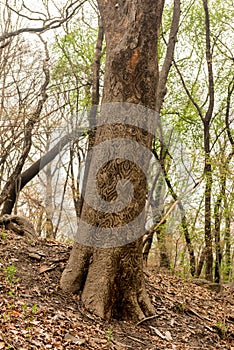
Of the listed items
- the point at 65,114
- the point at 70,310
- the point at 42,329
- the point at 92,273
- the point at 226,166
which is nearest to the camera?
the point at 42,329

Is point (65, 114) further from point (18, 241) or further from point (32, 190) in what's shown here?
point (18, 241)

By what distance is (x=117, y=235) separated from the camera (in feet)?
19.6

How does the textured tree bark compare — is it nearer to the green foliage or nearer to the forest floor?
the forest floor

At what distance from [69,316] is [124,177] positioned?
1.93 metres

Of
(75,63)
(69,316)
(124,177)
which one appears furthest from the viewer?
(75,63)

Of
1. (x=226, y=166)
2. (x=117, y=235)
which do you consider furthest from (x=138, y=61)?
(x=226, y=166)

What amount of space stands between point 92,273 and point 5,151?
7573 millimetres

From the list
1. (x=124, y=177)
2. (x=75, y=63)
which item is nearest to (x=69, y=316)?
(x=124, y=177)

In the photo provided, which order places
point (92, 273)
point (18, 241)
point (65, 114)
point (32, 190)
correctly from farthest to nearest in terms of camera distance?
point (32, 190) < point (65, 114) < point (18, 241) < point (92, 273)

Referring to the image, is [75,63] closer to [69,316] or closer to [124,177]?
[124,177]

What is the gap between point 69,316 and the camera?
5.40 meters

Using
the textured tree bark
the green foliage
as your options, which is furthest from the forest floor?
the green foliage

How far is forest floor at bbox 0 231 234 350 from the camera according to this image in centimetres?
469

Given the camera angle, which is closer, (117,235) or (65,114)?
(117,235)
